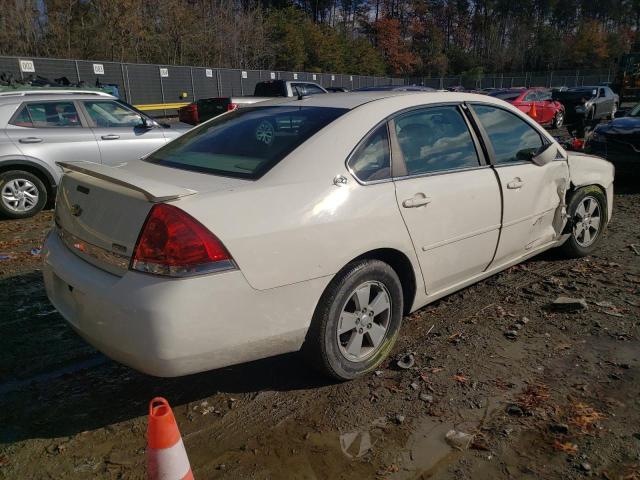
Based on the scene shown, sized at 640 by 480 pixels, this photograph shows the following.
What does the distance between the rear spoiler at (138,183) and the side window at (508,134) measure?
2370 mm

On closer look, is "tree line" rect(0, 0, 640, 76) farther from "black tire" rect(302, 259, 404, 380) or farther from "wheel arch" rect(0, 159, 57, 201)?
"black tire" rect(302, 259, 404, 380)

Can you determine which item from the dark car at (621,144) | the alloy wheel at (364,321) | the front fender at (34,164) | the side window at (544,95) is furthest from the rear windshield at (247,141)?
the side window at (544,95)

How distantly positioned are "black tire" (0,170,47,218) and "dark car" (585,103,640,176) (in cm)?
849

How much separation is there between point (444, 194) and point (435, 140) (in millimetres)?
403

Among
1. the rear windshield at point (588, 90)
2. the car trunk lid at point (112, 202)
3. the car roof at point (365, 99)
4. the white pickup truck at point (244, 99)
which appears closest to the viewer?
the car trunk lid at point (112, 202)

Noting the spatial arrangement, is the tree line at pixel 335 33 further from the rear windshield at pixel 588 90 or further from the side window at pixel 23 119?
the rear windshield at pixel 588 90

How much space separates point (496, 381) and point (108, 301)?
7.09 feet

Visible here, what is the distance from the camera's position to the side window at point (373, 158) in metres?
2.86

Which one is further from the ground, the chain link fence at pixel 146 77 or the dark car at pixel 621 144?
the chain link fence at pixel 146 77

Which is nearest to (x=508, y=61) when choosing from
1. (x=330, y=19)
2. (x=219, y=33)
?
(x=330, y=19)

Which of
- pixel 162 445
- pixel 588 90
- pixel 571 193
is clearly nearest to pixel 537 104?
pixel 588 90

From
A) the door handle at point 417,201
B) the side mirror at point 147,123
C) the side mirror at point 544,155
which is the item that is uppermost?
the side mirror at point 147,123

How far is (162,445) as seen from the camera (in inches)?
73.8

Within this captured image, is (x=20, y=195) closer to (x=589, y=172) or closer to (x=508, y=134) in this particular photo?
(x=508, y=134)
